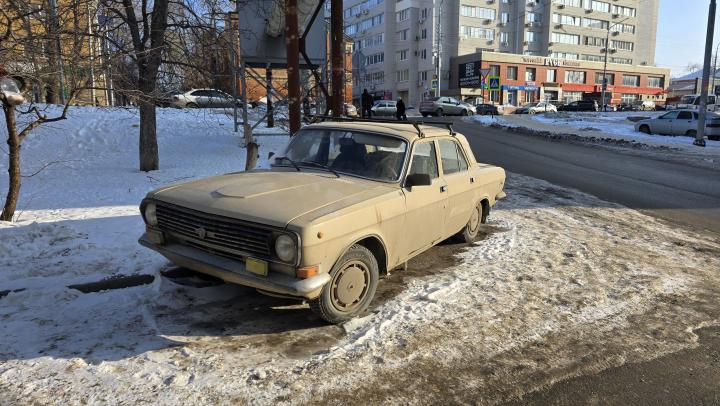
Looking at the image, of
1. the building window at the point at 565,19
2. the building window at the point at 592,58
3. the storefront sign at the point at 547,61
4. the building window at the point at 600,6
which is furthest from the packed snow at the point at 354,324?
the building window at the point at 600,6

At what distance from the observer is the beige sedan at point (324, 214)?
3650 mm

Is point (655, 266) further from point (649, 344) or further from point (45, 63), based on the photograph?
point (45, 63)

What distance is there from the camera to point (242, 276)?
3.73 meters

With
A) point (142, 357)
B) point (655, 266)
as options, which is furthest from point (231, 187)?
point (655, 266)

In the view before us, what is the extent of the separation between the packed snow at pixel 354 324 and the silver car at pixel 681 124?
862 inches

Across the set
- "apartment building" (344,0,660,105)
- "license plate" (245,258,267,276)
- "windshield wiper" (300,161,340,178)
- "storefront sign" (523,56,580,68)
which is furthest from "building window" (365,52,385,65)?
"license plate" (245,258,267,276)

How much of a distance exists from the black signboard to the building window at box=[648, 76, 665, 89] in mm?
39923

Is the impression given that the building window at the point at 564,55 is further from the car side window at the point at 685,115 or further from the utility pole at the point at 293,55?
the utility pole at the point at 293,55

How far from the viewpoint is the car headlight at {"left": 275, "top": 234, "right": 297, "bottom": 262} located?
3551mm

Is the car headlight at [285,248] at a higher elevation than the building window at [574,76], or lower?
lower

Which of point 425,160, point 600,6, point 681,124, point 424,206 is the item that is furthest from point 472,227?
point 600,6

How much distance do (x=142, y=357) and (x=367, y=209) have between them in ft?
6.31

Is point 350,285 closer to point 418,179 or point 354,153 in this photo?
point 418,179

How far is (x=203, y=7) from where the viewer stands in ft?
41.0
